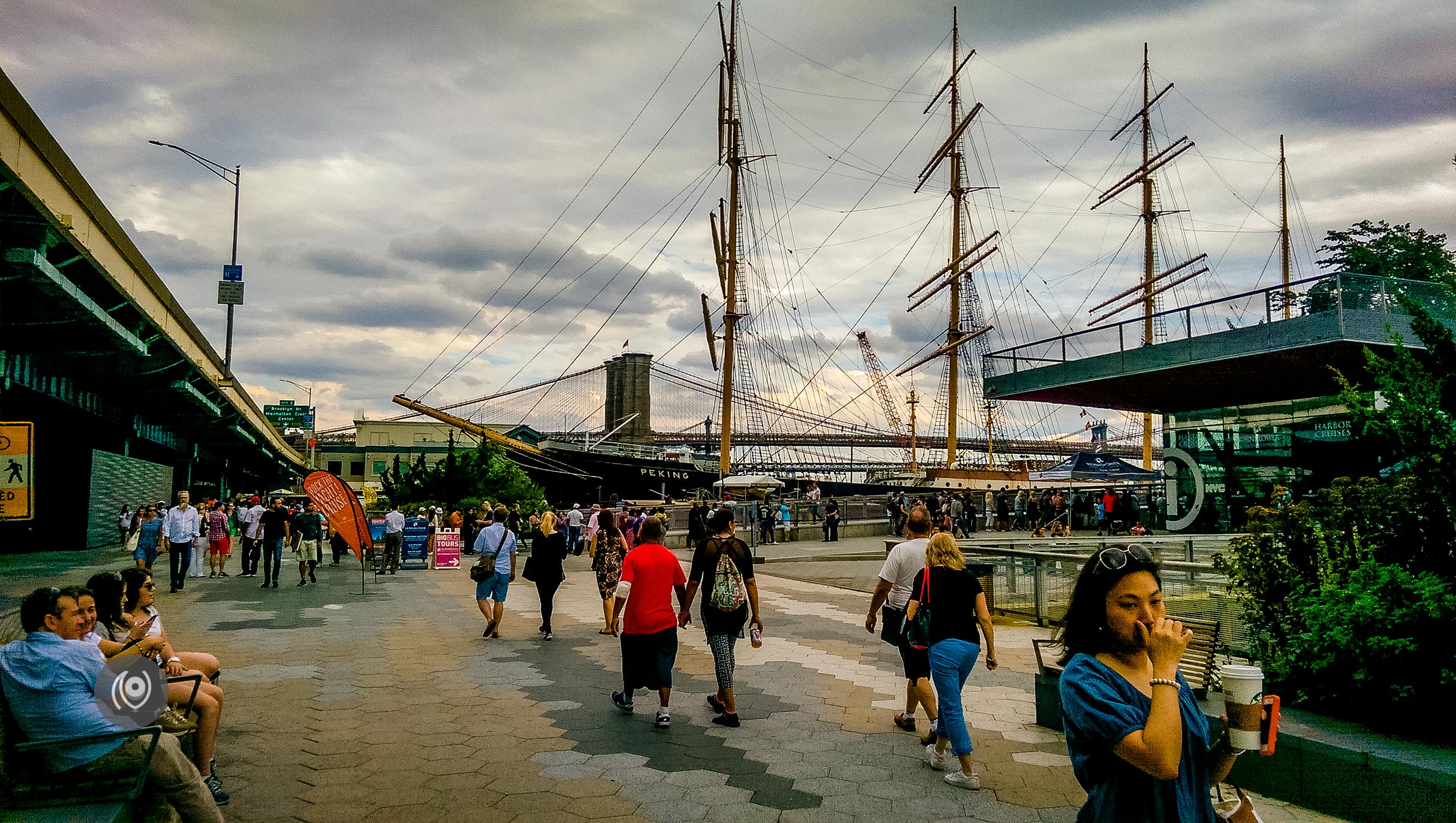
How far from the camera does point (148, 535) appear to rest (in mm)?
16828

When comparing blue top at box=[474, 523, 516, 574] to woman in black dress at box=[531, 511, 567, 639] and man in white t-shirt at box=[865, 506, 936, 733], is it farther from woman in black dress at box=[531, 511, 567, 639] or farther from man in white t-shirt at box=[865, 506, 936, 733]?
man in white t-shirt at box=[865, 506, 936, 733]

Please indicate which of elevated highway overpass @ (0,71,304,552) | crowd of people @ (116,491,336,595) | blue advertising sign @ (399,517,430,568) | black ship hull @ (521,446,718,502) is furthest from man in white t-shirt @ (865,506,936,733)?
black ship hull @ (521,446,718,502)

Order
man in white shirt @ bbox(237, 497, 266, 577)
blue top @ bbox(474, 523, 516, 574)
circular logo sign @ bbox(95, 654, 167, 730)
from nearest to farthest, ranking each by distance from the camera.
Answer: circular logo sign @ bbox(95, 654, 167, 730)
blue top @ bbox(474, 523, 516, 574)
man in white shirt @ bbox(237, 497, 266, 577)

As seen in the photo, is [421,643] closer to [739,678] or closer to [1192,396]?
[739,678]

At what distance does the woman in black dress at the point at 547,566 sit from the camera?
11531 millimetres

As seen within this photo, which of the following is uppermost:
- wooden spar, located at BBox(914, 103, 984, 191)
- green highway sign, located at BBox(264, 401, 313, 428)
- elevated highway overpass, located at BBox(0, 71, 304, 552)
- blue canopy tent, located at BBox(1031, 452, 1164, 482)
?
wooden spar, located at BBox(914, 103, 984, 191)

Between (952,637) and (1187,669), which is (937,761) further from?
(1187,669)

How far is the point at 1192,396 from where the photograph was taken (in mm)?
20938

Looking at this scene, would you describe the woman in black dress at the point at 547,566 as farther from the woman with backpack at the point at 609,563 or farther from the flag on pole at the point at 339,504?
the flag on pole at the point at 339,504

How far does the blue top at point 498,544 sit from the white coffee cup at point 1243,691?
10.0 m

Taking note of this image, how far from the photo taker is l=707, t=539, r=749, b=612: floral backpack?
7.18m

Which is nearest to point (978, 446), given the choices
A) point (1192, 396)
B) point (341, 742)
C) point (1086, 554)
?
point (1192, 396)

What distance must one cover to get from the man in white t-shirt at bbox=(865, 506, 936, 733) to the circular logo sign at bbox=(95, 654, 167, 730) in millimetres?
4397

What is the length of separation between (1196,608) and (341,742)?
7277 mm
